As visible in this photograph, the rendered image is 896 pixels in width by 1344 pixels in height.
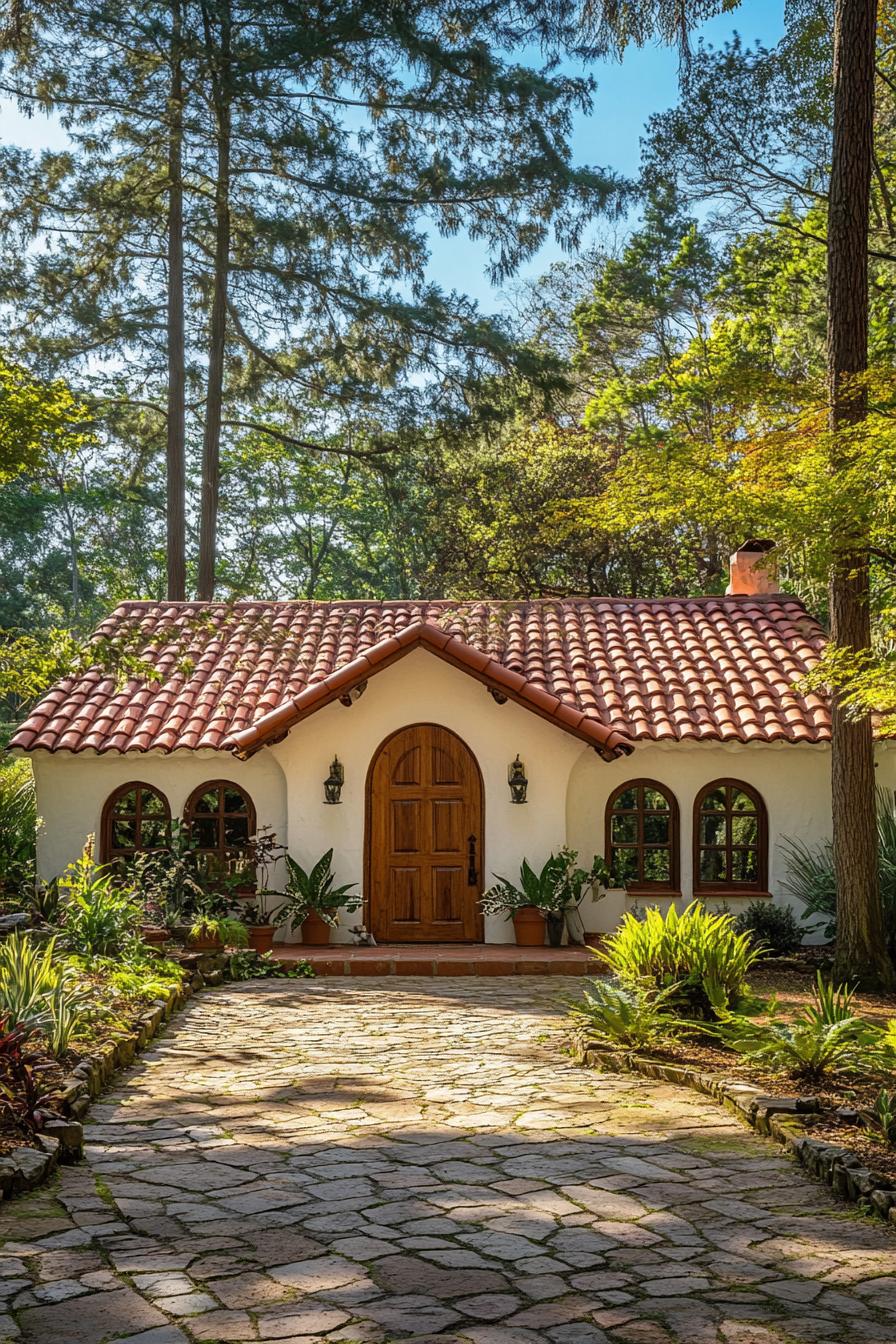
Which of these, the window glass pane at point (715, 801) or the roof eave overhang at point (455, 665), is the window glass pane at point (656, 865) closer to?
the window glass pane at point (715, 801)

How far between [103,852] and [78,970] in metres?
6.04

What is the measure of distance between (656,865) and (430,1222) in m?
11.1

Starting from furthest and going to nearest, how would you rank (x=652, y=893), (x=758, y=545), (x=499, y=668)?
(x=758, y=545) → (x=652, y=893) → (x=499, y=668)

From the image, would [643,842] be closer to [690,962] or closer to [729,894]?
[729,894]

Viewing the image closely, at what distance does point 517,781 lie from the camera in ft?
50.1

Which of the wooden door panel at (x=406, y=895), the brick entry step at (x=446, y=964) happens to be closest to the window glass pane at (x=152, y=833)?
the brick entry step at (x=446, y=964)

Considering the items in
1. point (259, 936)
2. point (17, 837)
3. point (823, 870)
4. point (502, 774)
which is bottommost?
point (259, 936)

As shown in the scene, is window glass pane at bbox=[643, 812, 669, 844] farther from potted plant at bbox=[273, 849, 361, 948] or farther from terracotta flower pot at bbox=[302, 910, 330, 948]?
terracotta flower pot at bbox=[302, 910, 330, 948]

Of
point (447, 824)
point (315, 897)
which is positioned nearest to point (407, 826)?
point (447, 824)

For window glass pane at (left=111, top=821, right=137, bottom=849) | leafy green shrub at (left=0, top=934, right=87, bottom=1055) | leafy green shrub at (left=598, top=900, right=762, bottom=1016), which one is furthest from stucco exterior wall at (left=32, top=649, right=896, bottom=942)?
leafy green shrub at (left=0, top=934, right=87, bottom=1055)

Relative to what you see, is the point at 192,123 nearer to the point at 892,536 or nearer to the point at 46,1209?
the point at 892,536

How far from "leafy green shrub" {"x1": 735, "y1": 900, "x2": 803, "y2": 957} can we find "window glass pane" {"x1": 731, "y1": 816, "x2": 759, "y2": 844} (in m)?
1.18

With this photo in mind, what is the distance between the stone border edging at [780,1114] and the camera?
18.7 ft

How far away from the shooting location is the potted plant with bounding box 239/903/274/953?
47.8 ft
